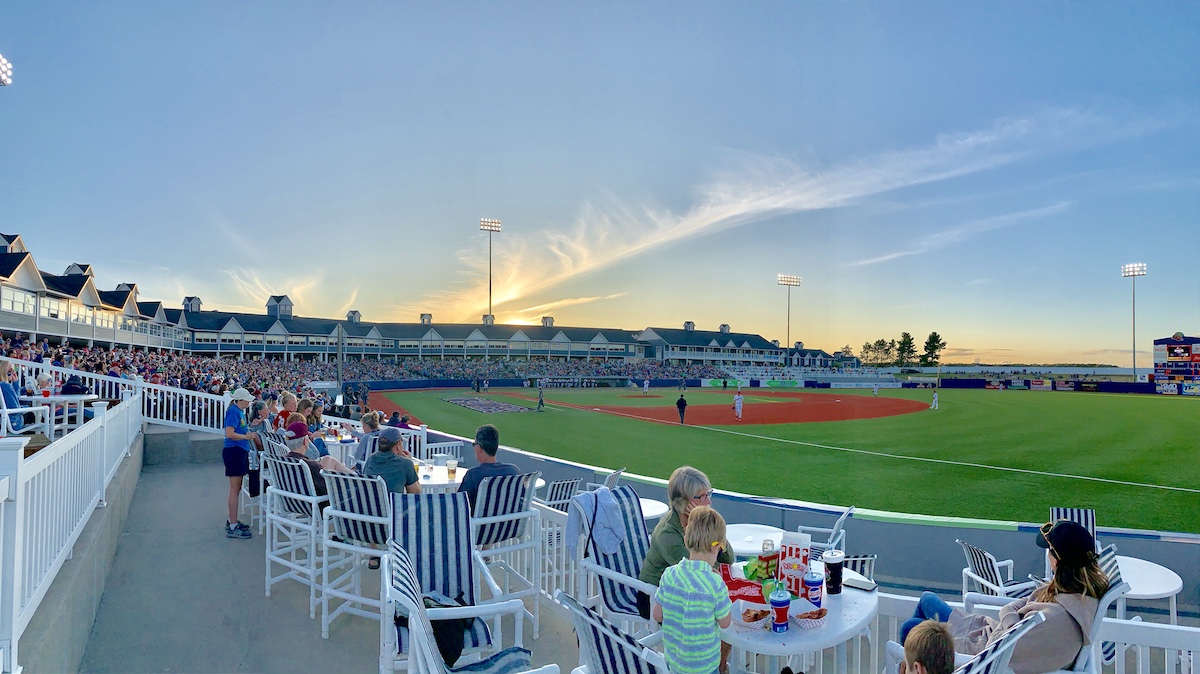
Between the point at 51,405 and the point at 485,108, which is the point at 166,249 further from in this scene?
the point at 51,405

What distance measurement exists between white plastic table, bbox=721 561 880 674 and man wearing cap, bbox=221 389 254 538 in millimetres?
7112

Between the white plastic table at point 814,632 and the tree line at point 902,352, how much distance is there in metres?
166

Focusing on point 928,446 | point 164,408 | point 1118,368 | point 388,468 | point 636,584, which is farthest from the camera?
point 1118,368

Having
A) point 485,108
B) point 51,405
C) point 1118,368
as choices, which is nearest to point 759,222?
point 485,108

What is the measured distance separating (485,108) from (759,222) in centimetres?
2069

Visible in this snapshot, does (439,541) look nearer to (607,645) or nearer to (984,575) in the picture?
(607,645)

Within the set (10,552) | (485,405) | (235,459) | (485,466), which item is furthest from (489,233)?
(10,552)

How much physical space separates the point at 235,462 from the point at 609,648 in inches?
301

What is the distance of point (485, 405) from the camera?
39094mm

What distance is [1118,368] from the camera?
107 meters

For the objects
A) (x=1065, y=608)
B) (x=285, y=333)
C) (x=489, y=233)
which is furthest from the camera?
(x=285, y=333)

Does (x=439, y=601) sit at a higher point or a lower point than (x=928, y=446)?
higher

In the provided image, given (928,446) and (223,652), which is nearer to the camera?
(223,652)

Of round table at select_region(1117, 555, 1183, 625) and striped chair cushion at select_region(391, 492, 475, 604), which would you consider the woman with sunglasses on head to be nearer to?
round table at select_region(1117, 555, 1183, 625)
